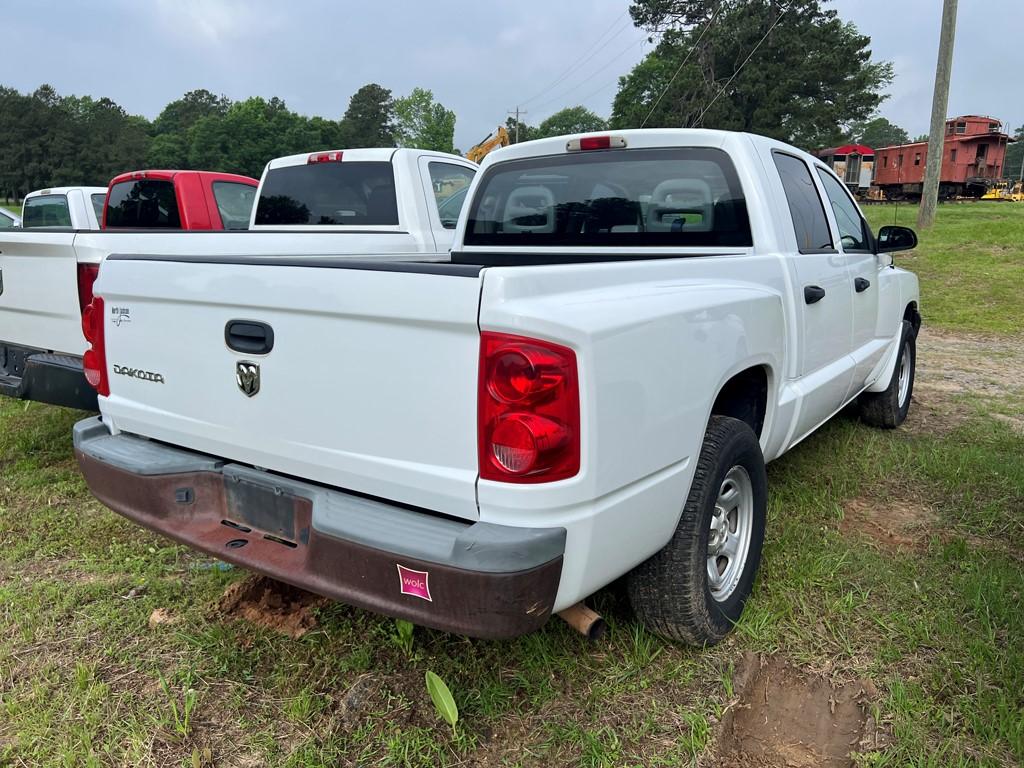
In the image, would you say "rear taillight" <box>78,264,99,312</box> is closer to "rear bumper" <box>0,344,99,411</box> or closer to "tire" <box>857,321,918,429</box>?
"rear bumper" <box>0,344,99,411</box>

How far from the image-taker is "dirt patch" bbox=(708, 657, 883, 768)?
88.4 inches

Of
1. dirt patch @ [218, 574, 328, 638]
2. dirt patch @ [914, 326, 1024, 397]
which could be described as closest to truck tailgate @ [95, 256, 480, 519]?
dirt patch @ [218, 574, 328, 638]

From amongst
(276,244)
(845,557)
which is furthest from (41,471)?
(845,557)

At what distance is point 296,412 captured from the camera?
2.22 meters

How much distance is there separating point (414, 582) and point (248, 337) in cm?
95

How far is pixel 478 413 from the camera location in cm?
188

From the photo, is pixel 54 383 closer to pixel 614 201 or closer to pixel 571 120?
pixel 614 201

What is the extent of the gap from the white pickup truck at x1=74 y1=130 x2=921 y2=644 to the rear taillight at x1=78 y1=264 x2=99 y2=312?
47.5 inches

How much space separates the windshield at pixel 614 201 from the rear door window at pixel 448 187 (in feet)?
6.79

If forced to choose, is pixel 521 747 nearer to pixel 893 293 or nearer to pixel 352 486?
pixel 352 486

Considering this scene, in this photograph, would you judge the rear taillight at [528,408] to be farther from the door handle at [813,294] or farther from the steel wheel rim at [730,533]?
the door handle at [813,294]

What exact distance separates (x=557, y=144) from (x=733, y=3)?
47.9m

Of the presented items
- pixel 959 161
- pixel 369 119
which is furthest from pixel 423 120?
pixel 959 161

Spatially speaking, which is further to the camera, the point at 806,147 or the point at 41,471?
the point at 806,147
